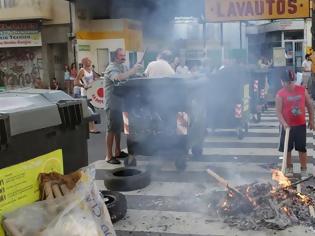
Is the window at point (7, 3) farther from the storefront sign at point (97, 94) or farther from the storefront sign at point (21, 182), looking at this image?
the storefront sign at point (21, 182)

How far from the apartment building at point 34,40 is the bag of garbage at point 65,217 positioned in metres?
20.2

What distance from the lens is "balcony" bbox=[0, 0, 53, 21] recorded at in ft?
72.9

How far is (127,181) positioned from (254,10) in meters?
8.29

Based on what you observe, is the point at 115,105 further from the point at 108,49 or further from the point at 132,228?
the point at 108,49

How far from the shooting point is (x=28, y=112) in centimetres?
272

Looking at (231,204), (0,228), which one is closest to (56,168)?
(0,228)

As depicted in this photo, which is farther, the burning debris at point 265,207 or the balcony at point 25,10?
the balcony at point 25,10

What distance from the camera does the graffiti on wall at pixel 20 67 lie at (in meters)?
23.4

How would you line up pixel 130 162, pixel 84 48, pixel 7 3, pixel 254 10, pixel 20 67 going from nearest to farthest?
pixel 130 162 < pixel 254 10 < pixel 84 48 < pixel 7 3 < pixel 20 67

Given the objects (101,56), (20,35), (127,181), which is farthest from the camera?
(20,35)

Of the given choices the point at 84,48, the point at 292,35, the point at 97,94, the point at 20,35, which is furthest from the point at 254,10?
the point at 292,35

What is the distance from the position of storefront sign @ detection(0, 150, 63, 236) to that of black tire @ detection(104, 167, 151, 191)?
8.71ft

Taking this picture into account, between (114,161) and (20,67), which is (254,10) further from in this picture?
(20,67)

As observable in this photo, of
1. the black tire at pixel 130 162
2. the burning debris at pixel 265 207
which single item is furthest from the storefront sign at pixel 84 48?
the burning debris at pixel 265 207
